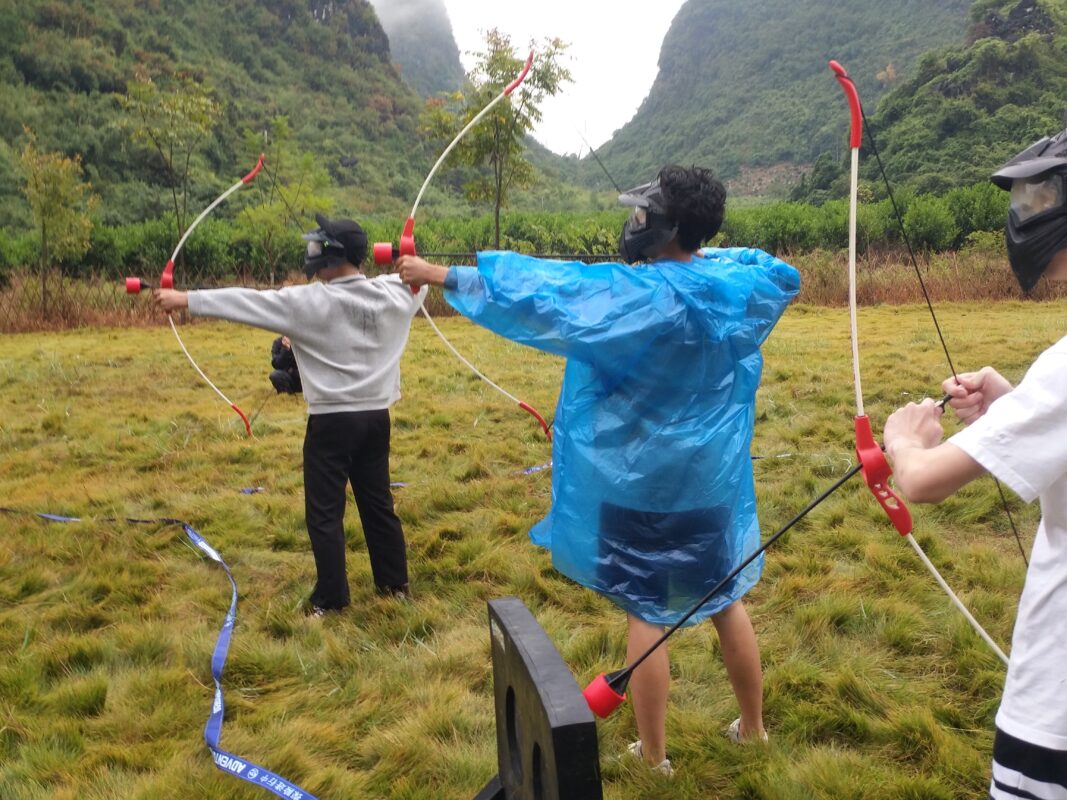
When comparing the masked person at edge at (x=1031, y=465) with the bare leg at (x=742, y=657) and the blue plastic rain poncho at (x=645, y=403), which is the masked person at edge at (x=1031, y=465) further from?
the bare leg at (x=742, y=657)

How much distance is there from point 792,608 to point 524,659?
2.22m

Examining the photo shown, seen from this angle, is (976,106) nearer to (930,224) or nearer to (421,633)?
(930,224)

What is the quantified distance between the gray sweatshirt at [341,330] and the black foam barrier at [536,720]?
1774mm

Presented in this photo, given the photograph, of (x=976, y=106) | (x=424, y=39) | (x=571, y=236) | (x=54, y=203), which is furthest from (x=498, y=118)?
(x=424, y=39)

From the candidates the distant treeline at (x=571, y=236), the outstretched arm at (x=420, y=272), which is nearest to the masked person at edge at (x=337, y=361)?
the outstretched arm at (x=420, y=272)

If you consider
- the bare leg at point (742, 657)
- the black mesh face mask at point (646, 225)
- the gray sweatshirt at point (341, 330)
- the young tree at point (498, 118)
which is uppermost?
the young tree at point (498, 118)

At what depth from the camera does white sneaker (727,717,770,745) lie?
2.27 meters

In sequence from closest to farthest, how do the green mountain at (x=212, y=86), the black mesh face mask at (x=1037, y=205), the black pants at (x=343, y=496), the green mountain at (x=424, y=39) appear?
the black mesh face mask at (x=1037, y=205) → the black pants at (x=343, y=496) → the green mountain at (x=212, y=86) → the green mountain at (x=424, y=39)

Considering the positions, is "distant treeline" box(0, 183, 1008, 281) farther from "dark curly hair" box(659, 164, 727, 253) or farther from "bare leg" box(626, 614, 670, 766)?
"bare leg" box(626, 614, 670, 766)

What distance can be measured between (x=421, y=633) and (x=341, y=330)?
1.17 metres

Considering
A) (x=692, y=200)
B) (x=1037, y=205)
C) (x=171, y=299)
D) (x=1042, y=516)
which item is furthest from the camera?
(x=171, y=299)

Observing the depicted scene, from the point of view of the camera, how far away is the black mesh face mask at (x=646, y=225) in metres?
1.92

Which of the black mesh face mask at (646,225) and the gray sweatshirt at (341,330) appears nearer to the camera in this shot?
the black mesh face mask at (646,225)

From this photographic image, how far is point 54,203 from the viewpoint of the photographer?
12766 millimetres
